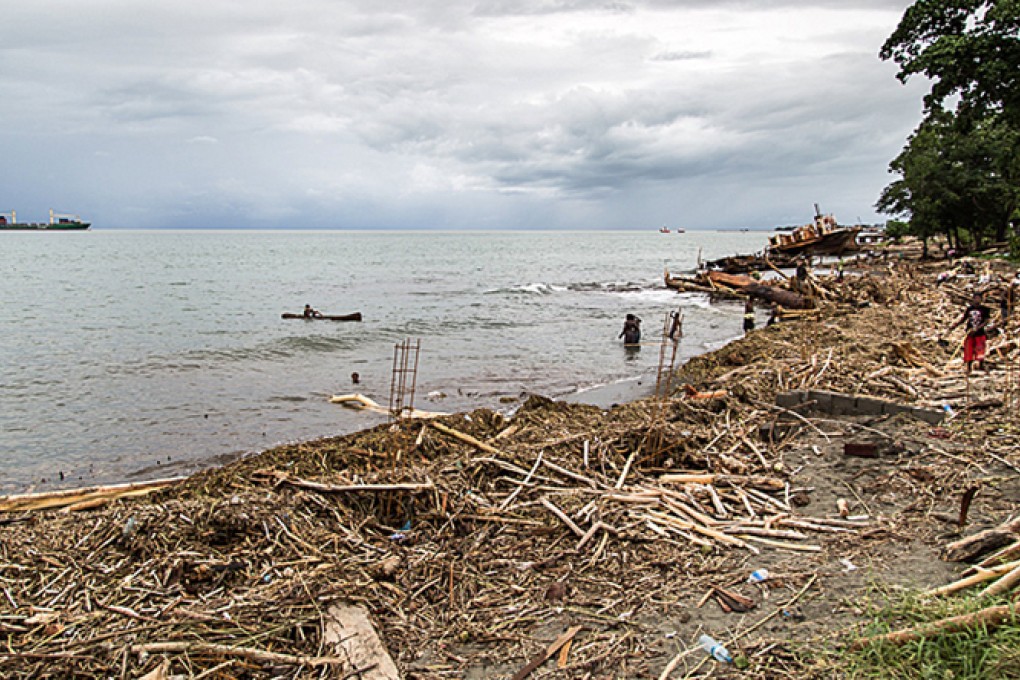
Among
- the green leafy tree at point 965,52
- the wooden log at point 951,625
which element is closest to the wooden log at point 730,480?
the wooden log at point 951,625

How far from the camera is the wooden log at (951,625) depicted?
10.6ft

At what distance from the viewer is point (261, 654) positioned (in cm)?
388

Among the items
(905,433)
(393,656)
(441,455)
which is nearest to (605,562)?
(393,656)

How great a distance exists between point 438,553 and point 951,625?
3.55 m

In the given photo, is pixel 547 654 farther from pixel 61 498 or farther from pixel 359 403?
pixel 359 403

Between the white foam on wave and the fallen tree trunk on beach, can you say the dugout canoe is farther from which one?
the fallen tree trunk on beach

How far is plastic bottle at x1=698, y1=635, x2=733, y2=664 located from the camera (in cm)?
378

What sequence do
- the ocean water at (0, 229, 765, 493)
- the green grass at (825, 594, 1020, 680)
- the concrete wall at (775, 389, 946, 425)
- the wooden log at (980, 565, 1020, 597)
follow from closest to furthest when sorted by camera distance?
the green grass at (825, 594, 1020, 680) → the wooden log at (980, 565, 1020, 597) → the concrete wall at (775, 389, 946, 425) → the ocean water at (0, 229, 765, 493)

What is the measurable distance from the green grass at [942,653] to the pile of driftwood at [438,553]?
1.26ft

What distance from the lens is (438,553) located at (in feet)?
17.6

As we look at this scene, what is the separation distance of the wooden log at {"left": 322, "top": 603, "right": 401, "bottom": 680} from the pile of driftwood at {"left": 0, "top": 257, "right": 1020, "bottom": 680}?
14 millimetres

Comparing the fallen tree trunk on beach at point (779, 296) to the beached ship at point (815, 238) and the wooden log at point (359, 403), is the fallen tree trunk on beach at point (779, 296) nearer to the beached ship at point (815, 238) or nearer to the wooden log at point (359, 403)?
the beached ship at point (815, 238)

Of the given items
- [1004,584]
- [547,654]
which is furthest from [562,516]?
[1004,584]

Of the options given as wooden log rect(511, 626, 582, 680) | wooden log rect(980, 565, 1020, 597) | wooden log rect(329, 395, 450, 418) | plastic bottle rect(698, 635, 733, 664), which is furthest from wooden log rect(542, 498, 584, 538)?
wooden log rect(329, 395, 450, 418)
